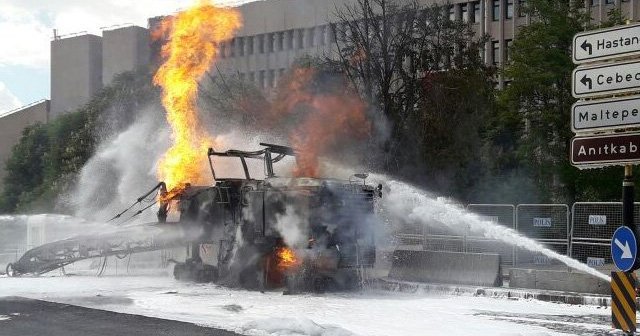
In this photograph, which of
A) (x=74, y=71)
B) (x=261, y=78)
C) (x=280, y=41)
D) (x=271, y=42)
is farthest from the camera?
(x=74, y=71)

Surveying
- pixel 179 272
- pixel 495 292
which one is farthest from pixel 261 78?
pixel 495 292

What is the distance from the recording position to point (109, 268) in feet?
89.2

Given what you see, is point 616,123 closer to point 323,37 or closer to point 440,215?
point 440,215

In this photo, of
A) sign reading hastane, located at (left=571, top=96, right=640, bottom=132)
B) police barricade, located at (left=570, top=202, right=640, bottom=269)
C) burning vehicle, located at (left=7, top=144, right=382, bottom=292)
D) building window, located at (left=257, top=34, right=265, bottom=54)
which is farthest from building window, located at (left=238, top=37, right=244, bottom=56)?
sign reading hastane, located at (left=571, top=96, right=640, bottom=132)

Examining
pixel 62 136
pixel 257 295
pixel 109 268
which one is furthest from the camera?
pixel 62 136

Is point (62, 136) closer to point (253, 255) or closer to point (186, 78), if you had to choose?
point (186, 78)

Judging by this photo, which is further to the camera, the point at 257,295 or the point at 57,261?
the point at 57,261

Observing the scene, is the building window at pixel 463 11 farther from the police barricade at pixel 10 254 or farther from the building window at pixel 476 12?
the police barricade at pixel 10 254

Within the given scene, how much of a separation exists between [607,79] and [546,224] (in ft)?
37.7

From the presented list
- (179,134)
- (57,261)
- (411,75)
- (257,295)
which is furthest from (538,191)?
(57,261)

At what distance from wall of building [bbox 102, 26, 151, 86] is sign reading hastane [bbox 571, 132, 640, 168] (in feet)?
208

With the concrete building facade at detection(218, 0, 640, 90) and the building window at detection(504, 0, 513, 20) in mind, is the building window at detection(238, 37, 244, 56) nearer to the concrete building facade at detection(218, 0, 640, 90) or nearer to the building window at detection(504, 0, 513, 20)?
the concrete building facade at detection(218, 0, 640, 90)

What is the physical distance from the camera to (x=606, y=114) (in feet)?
34.1

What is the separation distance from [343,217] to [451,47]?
56.8ft
